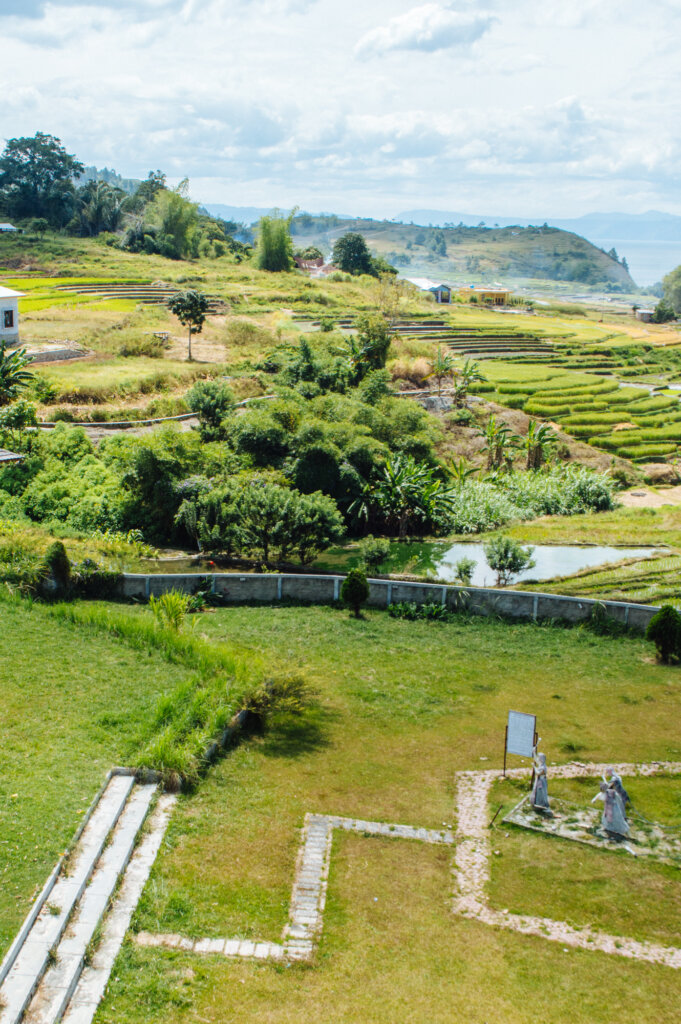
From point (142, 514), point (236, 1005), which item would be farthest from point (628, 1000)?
point (142, 514)

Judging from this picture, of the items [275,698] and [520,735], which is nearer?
[520,735]

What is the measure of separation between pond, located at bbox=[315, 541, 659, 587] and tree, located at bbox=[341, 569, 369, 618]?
8.76 feet

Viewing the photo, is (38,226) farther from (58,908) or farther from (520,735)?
(58,908)

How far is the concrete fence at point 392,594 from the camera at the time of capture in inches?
724

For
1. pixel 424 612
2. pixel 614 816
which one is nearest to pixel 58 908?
pixel 614 816

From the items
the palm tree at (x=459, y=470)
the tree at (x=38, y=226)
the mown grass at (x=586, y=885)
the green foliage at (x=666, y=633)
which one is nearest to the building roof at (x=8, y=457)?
the palm tree at (x=459, y=470)

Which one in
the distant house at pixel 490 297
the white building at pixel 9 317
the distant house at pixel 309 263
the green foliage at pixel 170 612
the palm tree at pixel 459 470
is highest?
the distant house at pixel 309 263

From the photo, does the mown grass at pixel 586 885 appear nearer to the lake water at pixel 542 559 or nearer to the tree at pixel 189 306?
the lake water at pixel 542 559

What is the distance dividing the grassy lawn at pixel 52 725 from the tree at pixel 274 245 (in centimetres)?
6227

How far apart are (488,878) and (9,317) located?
33680 millimetres

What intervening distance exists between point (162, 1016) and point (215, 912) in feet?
4.73

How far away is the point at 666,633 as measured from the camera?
1672 centimetres

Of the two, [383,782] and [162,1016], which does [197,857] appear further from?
[383,782]

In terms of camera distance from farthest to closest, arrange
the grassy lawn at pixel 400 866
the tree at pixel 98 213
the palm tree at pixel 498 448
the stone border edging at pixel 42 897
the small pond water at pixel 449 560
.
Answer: the tree at pixel 98 213, the palm tree at pixel 498 448, the small pond water at pixel 449 560, the grassy lawn at pixel 400 866, the stone border edging at pixel 42 897
